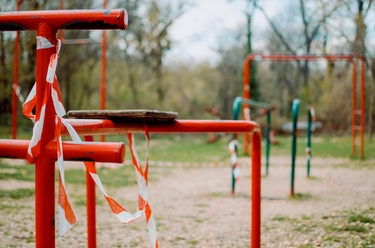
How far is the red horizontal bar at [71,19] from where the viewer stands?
3.78 feet

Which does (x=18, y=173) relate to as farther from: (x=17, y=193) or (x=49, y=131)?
(x=49, y=131)

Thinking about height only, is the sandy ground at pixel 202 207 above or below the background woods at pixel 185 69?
below

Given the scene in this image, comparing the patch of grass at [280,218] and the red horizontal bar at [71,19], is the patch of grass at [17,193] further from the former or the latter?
the red horizontal bar at [71,19]

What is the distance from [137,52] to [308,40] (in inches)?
390

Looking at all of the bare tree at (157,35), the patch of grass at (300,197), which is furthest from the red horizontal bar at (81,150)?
the bare tree at (157,35)

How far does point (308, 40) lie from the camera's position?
24.1m

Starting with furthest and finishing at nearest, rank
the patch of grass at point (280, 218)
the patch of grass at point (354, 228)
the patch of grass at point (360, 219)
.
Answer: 1. the patch of grass at point (280, 218)
2. the patch of grass at point (360, 219)
3. the patch of grass at point (354, 228)

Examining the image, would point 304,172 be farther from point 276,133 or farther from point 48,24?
point 276,133

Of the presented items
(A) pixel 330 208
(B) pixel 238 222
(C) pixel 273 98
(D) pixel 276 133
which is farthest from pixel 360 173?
(C) pixel 273 98

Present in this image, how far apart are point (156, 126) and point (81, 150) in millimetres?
742

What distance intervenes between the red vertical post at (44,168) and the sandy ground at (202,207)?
6.75ft

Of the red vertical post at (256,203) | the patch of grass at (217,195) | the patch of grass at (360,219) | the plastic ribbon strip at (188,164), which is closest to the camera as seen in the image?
the red vertical post at (256,203)

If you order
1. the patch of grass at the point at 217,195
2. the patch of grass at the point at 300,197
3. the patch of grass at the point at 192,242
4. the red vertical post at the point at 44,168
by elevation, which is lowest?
the patch of grass at the point at 217,195

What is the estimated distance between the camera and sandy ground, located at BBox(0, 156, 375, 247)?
331 centimetres
